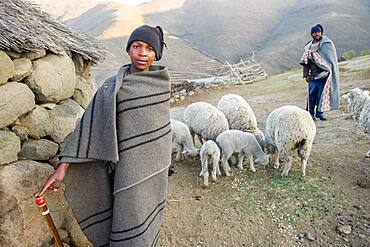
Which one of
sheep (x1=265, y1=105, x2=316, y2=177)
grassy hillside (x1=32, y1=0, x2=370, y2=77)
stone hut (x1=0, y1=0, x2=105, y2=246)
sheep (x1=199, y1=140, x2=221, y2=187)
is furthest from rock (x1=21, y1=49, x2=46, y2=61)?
grassy hillside (x1=32, y1=0, x2=370, y2=77)

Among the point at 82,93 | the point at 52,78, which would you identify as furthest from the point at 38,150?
the point at 82,93

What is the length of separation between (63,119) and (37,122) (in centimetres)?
25

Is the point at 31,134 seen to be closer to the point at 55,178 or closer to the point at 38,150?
the point at 38,150

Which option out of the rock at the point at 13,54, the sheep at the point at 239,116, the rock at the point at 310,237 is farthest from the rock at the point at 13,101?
the sheep at the point at 239,116

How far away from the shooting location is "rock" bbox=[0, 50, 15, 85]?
2.49 meters

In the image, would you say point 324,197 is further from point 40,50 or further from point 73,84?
point 40,50

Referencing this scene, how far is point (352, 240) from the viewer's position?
3.26 meters

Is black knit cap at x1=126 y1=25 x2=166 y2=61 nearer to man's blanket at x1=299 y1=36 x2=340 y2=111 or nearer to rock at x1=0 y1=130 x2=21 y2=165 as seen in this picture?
rock at x1=0 y1=130 x2=21 y2=165

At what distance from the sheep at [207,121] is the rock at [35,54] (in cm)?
318

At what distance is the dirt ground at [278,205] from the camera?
3434 millimetres

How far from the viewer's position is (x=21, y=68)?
2.67 metres

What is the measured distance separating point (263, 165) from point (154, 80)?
328 centimetres

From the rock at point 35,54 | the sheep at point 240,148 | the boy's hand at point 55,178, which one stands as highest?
the rock at point 35,54

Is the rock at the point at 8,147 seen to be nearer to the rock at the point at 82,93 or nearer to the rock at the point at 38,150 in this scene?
the rock at the point at 38,150
